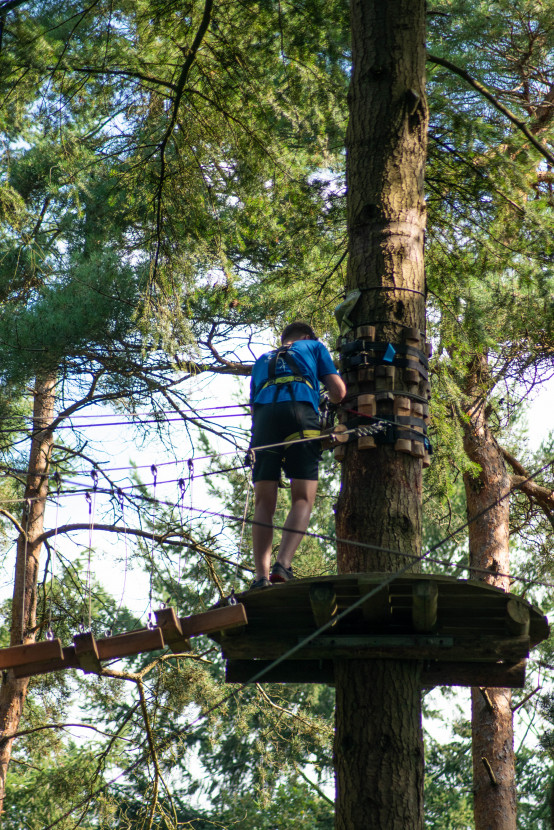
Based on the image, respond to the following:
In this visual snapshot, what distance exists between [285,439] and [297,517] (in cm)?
44

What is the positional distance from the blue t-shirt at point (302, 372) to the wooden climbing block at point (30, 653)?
1.64 meters

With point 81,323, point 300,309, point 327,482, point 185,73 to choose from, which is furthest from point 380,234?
point 327,482

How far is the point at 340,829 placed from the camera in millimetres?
3703

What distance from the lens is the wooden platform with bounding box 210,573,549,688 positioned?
3666mm

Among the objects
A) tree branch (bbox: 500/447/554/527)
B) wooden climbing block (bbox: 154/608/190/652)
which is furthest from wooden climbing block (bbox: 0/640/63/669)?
tree branch (bbox: 500/447/554/527)

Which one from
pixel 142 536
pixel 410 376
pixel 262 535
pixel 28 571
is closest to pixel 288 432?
pixel 262 535

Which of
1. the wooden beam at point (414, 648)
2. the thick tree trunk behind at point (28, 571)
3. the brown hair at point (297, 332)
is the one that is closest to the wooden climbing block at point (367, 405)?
the brown hair at point (297, 332)

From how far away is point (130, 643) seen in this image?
141 inches

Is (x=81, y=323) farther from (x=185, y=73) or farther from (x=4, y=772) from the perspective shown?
(x=4, y=772)

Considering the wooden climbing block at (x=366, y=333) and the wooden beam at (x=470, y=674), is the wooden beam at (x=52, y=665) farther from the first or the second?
the wooden climbing block at (x=366, y=333)

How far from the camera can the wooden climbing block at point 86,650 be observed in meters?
3.51

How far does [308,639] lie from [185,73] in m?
3.86

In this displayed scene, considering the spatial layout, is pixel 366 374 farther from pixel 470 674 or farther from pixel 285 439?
pixel 470 674

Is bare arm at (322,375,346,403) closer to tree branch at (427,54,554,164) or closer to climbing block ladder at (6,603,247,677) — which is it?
climbing block ladder at (6,603,247,677)
